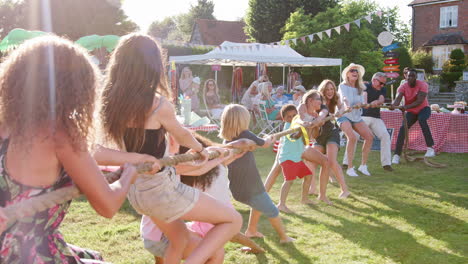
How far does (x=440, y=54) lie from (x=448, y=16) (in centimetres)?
336

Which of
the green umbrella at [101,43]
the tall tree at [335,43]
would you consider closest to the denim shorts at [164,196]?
the green umbrella at [101,43]

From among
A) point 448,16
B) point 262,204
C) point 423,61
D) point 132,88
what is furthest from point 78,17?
point 132,88

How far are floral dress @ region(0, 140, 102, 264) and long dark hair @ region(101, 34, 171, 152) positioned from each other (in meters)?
0.84

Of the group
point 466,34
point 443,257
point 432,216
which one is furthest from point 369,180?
point 466,34

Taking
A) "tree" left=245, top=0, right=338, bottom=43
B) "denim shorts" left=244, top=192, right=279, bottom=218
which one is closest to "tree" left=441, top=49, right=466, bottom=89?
"tree" left=245, top=0, right=338, bottom=43

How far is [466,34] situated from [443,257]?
38.1 metres

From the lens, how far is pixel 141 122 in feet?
8.36

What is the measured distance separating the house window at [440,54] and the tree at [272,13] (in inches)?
363

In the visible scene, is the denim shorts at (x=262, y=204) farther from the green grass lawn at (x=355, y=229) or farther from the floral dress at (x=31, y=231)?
the floral dress at (x=31, y=231)

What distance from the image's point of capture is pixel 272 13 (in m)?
38.8

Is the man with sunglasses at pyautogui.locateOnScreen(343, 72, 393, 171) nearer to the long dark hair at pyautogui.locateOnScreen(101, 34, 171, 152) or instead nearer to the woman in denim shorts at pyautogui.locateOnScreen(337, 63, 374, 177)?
the woman in denim shorts at pyautogui.locateOnScreen(337, 63, 374, 177)

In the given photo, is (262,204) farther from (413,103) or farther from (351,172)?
(413,103)

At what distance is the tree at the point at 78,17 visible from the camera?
34.7 metres

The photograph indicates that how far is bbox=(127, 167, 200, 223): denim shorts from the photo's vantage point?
2545 mm
